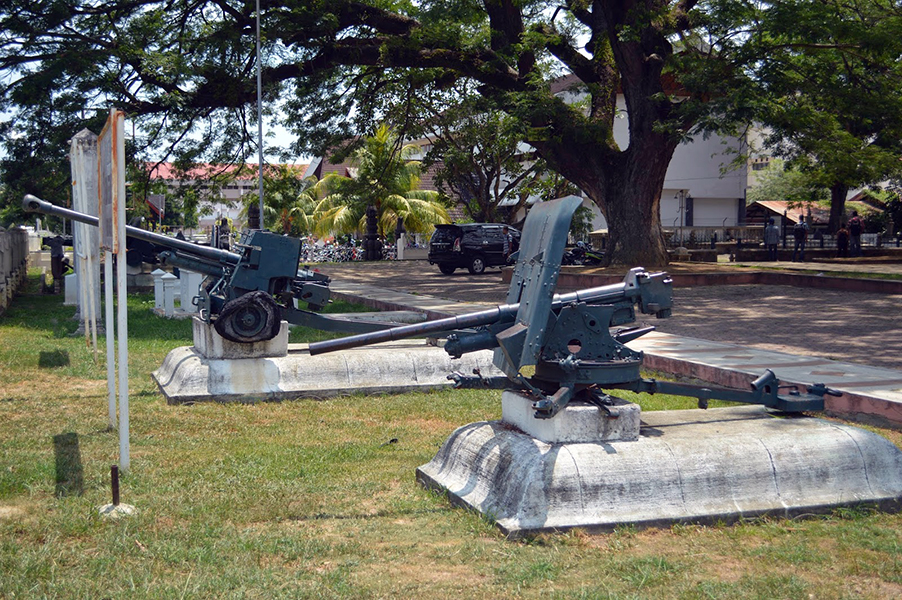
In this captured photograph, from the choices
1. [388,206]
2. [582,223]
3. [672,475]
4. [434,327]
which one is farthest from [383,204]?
[672,475]

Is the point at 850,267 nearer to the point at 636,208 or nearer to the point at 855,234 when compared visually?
the point at 855,234

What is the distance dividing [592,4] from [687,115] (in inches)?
191

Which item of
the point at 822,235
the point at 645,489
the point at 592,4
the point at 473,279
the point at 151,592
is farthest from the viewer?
the point at 822,235

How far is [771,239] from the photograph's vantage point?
32031mm

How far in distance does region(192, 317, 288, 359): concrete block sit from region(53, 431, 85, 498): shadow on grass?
180cm

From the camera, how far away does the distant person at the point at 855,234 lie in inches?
1262

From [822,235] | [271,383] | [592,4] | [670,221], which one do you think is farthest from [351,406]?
[670,221]

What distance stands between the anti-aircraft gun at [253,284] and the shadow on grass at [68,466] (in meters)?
1.88

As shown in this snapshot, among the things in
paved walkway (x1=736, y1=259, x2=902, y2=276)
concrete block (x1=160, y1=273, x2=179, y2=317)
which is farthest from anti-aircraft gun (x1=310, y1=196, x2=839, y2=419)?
paved walkway (x1=736, y1=259, x2=902, y2=276)

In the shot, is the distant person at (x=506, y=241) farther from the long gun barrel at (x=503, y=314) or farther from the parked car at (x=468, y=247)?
the long gun barrel at (x=503, y=314)

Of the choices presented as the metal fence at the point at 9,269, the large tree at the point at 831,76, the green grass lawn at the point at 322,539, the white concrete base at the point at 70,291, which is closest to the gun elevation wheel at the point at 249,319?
the green grass lawn at the point at 322,539

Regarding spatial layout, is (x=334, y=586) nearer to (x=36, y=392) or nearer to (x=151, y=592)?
(x=151, y=592)

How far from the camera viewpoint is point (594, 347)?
5.04 m

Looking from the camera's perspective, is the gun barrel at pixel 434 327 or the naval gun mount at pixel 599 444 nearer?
the naval gun mount at pixel 599 444
